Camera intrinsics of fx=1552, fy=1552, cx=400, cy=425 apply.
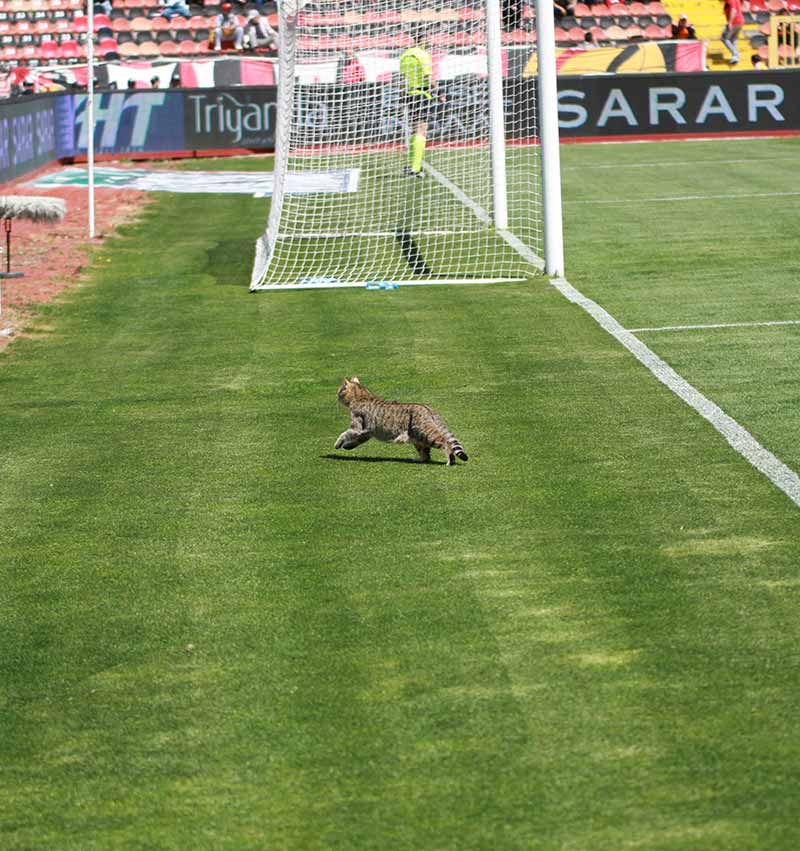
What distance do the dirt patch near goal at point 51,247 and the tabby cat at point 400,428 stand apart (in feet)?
19.9

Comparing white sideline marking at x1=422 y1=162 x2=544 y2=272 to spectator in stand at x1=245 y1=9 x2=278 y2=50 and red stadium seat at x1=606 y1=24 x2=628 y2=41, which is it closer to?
spectator in stand at x1=245 y1=9 x2=278 y2=50

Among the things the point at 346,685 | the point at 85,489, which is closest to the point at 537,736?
the point at 346,685

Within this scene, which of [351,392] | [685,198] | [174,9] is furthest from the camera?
[174,9]

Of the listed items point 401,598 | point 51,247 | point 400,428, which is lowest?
point 401,598

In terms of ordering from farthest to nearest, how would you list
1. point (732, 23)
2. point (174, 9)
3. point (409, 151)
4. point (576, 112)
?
point (174, 9) < point (732, 23) < point (576, 112) < point (409, 151)

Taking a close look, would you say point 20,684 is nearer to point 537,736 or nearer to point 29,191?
point 537,736

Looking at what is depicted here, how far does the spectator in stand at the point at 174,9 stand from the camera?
46469mm

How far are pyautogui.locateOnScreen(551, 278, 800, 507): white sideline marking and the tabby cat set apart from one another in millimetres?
1722

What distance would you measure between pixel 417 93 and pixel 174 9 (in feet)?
90.9

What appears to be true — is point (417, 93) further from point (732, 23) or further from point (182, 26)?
point (732, 23)

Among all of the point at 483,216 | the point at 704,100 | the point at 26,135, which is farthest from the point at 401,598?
the point at 704,100

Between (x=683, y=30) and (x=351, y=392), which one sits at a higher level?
(x=683, y=30)

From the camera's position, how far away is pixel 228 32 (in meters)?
45.0

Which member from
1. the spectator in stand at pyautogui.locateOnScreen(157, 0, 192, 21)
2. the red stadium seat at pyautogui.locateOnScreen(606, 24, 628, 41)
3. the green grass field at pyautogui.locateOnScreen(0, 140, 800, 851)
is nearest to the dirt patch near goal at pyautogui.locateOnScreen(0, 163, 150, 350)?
the green grass field at pyautogui.locateOnScreen(0, 140, 800, 851)
